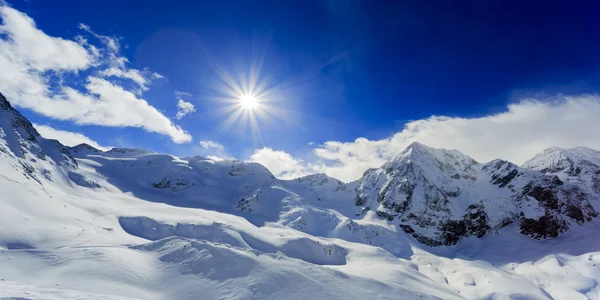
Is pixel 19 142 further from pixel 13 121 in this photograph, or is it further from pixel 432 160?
pixel 432 160

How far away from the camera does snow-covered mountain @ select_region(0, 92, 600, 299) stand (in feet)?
77.3

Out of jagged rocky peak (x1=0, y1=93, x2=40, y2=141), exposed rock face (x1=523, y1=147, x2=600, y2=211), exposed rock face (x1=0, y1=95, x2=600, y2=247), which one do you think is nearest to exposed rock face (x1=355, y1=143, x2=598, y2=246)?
exposed rock face (x1=0, y1=95, x2=600, y2=247)

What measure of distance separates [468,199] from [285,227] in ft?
232

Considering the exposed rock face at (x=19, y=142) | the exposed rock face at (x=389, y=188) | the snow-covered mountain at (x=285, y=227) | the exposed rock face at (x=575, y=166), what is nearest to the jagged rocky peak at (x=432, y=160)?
the exposed rock face at (x=389, y=188)

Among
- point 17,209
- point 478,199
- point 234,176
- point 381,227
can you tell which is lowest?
point 17,209

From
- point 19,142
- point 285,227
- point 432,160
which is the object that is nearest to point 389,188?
point 432,160

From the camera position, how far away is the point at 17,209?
106 feet

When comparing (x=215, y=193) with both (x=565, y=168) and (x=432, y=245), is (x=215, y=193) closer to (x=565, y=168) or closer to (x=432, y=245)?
(x=432, y=245)

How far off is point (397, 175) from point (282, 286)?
107743 millimetres

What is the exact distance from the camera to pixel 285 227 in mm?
86312

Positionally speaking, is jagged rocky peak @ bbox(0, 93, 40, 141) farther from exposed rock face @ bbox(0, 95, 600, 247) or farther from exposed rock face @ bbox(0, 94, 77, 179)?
exposed rock face @ bbox(0, 95, 600, 247)

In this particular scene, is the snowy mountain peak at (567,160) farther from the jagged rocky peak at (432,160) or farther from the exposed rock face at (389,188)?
the jagged rocky peak at (432,160)

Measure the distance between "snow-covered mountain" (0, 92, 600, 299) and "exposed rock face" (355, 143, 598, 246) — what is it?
55 cm

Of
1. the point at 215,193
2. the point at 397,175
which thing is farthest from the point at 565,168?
the point at 215,193
